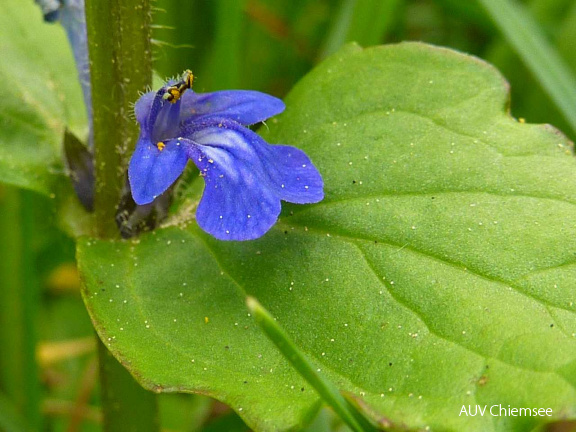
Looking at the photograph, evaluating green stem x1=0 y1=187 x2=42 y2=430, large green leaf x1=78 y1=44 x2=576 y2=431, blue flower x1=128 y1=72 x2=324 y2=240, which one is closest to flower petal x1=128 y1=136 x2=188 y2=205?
blue flower x1=128 y1=72 x2=324 y2=240

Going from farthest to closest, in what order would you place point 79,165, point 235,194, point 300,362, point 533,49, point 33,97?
point 533,49 < point 33,97 < point 79,165 < point 235,194 < point 300,362

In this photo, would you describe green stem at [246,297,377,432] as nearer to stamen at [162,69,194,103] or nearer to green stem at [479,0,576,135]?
stamen at [162,69,194,103]

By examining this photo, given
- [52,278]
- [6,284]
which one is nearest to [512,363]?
[6,284]

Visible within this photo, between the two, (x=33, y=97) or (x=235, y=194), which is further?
(x=33, y=97)

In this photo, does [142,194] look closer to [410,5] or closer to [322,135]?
[322,135]

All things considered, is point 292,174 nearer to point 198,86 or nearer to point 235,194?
point 235,194

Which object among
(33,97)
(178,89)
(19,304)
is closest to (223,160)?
(178,89)
